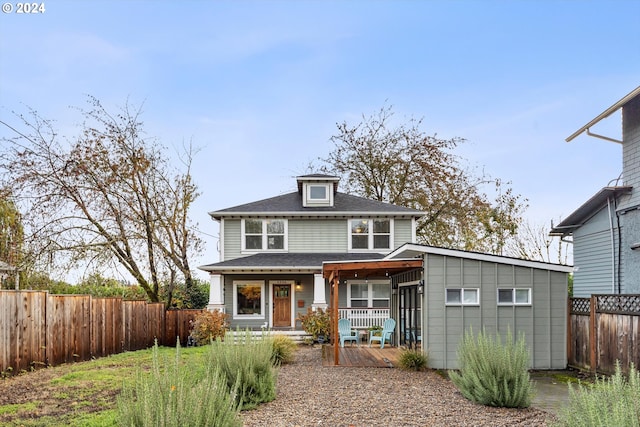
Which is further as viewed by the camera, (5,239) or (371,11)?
(5,239)

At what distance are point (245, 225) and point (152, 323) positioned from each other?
17.3 feet

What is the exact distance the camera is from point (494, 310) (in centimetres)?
1281

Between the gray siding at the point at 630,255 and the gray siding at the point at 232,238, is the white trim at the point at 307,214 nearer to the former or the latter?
the gray siding at the point at 232,238

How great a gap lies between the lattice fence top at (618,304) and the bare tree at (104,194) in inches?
727

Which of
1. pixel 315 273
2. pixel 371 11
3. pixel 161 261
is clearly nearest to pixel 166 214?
pixel 161 261

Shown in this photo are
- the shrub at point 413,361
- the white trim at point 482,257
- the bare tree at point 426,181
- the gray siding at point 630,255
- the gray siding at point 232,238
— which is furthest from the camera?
the bare tree at point 426,181

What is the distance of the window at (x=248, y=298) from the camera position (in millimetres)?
21891

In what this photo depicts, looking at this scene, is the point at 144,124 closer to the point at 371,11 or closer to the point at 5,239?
the point at 5,239

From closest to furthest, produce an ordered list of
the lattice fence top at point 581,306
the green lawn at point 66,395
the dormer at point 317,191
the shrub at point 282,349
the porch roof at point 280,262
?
the green lawn at point 66,395 → the lattice fence top at point 581,306 → the shrub at point 282,349 → the porch roof at point 280,262 → the dormer at point 317,191

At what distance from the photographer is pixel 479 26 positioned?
55.0ft

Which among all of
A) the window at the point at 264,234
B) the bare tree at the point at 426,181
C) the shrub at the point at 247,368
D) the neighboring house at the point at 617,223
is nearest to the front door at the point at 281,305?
the window at the point at 264,234

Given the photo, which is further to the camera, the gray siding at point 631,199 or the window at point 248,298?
the window at point 248,298

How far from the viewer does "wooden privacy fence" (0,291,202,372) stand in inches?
464

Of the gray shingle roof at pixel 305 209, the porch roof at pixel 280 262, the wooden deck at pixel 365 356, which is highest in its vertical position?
the gray shingle roof at pixel 305 209
